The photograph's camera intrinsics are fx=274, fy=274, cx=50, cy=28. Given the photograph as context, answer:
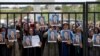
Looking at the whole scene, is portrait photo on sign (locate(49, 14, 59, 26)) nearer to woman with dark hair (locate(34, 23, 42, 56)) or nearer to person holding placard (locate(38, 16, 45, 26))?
person holding placard (locate(38, 16, 45, 26))

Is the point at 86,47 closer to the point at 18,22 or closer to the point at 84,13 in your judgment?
the point at 84,13

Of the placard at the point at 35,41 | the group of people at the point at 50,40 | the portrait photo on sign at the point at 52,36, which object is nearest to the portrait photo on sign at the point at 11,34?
the group of people at the point at 50,40

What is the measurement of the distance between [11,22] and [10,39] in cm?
36

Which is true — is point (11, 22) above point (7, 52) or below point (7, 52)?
above

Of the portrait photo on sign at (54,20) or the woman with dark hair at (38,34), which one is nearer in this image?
the portrait photo on sign at (54,20)

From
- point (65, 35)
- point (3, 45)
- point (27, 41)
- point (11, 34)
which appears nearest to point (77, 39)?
point (65, 35)

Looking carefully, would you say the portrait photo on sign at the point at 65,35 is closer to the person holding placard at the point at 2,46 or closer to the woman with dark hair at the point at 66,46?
the woman with dark hair at the point at 66,46

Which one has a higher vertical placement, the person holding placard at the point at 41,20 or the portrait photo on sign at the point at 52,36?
the person holding placard at the point at 41,20

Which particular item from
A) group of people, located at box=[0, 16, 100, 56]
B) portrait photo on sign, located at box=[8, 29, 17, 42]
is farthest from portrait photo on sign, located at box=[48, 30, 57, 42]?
portrait photo on sign, located at box=[8, 29, 17, 42]

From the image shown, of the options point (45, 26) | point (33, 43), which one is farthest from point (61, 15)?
point (33, 43)

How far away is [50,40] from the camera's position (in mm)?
5324

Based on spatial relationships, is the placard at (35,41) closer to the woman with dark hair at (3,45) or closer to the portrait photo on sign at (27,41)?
the portrait photo on sign at (27,41)

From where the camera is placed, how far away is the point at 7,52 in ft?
17.7

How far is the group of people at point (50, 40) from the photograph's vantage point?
531cm
